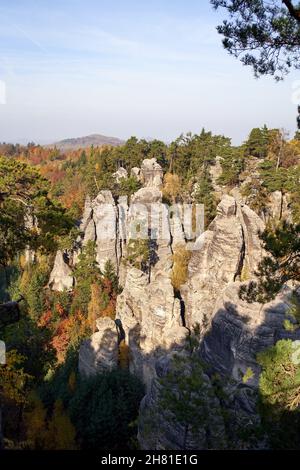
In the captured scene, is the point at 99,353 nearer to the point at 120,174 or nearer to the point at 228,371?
the point at 228,371

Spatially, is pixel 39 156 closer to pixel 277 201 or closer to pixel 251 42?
pixel 277 201

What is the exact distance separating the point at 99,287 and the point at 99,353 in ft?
53.8

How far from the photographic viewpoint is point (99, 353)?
27812 mm

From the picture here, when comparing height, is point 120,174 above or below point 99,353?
above

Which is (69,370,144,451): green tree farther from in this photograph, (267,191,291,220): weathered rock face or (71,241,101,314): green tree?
(71,241,101,314): green tree

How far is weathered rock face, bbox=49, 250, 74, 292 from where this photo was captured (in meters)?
48.7

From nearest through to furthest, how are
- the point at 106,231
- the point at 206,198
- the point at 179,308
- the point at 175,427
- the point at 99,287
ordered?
1. the point at 175,427
2. the point at 179,308
3. the point at 206,198
4. the point at 99,287
5. the point at 106,231

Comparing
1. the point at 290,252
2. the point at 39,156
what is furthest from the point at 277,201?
the point at 39,156

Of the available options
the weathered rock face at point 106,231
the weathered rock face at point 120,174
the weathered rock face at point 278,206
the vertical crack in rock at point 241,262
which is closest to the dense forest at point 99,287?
the weathered rock face at point 278,206

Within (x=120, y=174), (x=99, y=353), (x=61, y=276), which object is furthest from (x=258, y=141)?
(x=61, y=276)

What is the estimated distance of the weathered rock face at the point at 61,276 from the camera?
48688mm

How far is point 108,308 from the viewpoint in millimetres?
42719

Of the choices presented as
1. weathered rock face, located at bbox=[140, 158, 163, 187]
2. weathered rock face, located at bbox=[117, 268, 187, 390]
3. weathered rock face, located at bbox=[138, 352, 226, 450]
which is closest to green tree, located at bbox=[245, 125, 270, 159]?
weathered rock face, located at bbox=[140, 158, 163, 187]
